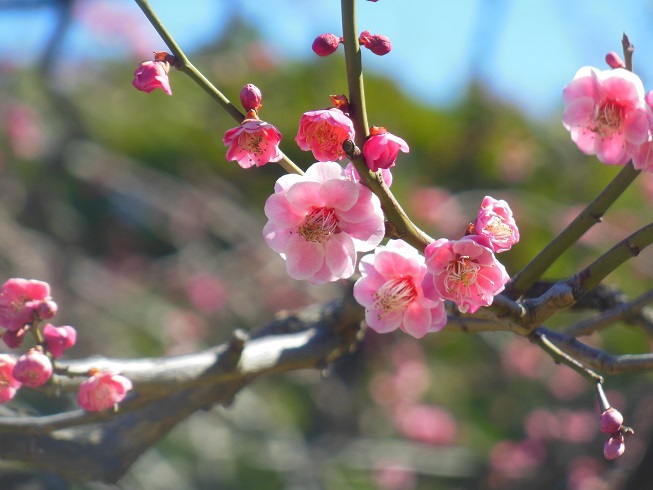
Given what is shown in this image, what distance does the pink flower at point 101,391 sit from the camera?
1292 millimetres

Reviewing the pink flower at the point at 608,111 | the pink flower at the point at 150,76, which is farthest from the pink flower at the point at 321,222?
the pink flower at the point at 608,111

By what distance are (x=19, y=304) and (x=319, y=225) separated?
1.72 ft

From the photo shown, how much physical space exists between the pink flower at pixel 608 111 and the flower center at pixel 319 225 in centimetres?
39

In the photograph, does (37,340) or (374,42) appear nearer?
(374,42)

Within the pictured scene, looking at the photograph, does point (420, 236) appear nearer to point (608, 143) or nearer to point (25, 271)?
point (608, 143)

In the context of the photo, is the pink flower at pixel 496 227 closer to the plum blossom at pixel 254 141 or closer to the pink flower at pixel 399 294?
the pink flower at pixel 399 294

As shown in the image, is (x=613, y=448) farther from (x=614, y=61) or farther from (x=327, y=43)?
(x=327, y=43)

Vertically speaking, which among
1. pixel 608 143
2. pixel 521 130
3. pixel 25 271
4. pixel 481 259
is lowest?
pixel 25 271

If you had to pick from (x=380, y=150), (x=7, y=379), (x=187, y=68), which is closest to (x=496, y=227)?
(x=380, y=150)

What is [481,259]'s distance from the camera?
1.06 meters

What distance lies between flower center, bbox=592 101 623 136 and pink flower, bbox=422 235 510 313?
0.96ft

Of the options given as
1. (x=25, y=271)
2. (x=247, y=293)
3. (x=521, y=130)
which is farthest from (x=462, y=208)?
(x=25, y=271)

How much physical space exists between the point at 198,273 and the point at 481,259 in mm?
4153

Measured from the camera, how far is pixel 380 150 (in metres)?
1.00
